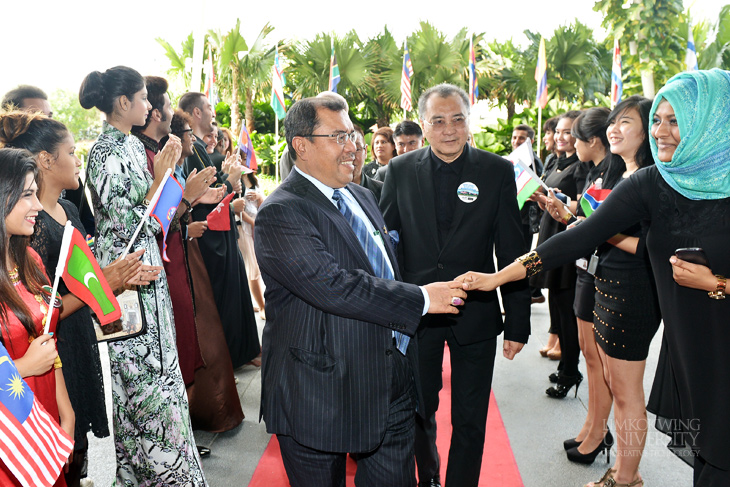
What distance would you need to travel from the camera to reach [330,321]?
6.84ft

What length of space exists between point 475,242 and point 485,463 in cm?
155

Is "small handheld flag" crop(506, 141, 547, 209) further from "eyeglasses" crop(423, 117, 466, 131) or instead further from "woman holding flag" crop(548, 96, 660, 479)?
"eyeglasses" crop(423, 117, 466, 131)

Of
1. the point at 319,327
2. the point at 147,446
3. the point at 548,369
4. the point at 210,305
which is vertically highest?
the point at 319,327

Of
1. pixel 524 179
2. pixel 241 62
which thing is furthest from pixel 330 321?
pixel 241 62

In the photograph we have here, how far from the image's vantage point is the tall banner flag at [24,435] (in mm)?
1604

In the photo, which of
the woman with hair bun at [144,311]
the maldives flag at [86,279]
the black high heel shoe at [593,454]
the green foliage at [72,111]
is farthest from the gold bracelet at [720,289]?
the green foliage at [72,111]

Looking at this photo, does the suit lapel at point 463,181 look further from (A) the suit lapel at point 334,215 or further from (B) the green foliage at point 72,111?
(B) the green foliage at point 72,111

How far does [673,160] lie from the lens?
87.9 inches

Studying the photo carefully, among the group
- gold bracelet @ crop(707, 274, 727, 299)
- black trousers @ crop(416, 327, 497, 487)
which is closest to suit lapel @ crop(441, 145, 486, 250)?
black trousers @ crop(416, 327, 497, 487)

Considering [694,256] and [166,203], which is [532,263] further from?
[166,203]

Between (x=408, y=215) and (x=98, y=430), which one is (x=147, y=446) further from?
(x=408, y=215)

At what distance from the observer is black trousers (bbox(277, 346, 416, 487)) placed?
2.17m

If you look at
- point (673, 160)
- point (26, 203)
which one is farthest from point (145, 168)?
point (673, 160)

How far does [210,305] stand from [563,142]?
140 inches
